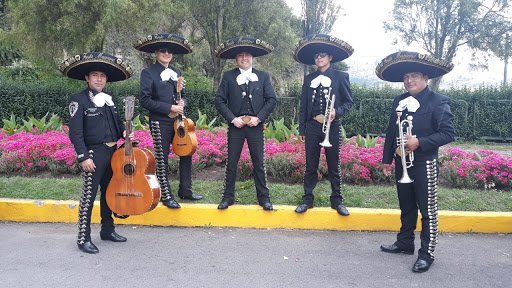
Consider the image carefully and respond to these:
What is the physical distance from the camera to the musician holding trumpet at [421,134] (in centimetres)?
473

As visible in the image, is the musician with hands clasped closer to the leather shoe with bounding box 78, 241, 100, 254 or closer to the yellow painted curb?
the yellow painted curb

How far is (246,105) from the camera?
617 centimetres

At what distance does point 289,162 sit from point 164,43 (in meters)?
2.78

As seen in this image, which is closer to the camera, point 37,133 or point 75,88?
point 37,133

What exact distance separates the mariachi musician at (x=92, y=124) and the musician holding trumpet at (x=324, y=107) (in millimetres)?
2227

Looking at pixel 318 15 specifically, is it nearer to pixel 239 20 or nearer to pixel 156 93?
pixel 239 20

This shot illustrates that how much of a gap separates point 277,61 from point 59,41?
7.63 meters

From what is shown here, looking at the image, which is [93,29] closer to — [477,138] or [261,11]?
[261,11]

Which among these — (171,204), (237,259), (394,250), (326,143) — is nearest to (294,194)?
(326,143)

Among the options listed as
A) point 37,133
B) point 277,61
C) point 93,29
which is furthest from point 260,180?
point 277,61

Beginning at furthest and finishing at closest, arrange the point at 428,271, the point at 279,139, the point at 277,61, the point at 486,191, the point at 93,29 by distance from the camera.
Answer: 1. the point at 277,61
2. the point at 93,29
3. the point at 279,139
4. the point at 486,191
5. the point at 428,271

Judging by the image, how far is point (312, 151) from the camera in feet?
20.0

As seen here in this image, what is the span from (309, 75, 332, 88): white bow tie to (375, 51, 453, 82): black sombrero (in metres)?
0.89

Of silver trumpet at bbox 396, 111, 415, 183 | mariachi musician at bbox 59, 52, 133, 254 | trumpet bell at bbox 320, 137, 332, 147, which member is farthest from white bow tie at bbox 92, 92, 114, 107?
silver trumpet at bbox 396, 111, 415, 183
